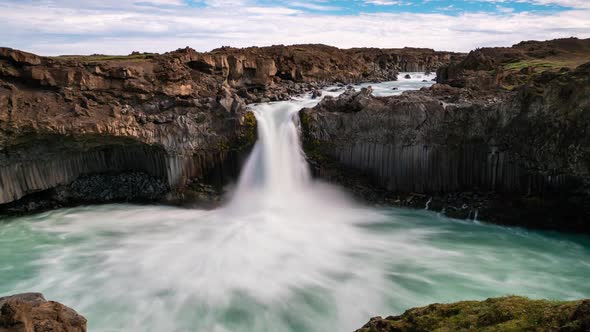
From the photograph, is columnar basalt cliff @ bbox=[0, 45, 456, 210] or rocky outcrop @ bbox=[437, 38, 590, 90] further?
rocky outcrop @ bbox=[437, 38, 590, 90]

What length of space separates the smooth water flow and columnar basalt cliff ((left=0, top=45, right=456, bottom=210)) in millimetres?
1361

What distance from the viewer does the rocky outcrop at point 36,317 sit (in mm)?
6301

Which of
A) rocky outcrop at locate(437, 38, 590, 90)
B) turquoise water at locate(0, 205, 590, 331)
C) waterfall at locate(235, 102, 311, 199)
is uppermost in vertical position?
rocky outcrop at locate(437, 38, 590, 90)

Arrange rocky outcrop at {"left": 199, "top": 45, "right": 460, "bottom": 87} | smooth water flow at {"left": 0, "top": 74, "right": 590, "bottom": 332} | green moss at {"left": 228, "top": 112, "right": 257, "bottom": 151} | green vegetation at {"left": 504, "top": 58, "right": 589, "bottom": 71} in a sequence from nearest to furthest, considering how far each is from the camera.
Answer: smooth water flow at {"left": 0, "top": 74, "right": 590, "bottom": 332} → green moss at {"left": 228, "top": 112, "right": 257, "bottom": 151} → green vegetation at {"left": 504, "top": 58, "right": 589, "bottom": 71} → rocky outcrop at {"left": 199, "top": 45, "right": 460, "bottom": 87}

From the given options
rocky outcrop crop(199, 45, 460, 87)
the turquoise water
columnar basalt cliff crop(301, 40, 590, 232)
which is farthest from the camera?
rocky outcrop crop(199, 45, 460, 87)

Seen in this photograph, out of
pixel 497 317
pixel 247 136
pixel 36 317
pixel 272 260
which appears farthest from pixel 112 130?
pixel 497 317

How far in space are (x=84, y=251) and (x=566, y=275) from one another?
17975 millimetres

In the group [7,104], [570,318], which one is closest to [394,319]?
[570,318]

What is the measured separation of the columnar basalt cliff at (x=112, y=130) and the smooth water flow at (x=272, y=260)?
1.36m

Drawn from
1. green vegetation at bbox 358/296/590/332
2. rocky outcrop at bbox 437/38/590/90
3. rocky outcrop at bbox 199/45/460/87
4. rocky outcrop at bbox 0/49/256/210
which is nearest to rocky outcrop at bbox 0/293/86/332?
green vegetation at bbox 358/296/590/332

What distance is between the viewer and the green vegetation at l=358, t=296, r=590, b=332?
5430 millimetres

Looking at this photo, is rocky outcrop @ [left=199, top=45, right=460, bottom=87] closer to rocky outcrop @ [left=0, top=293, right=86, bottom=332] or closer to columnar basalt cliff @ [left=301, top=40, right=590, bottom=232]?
columnar basalt cliff @ [left=301, top=40, right=590, bottom=232]

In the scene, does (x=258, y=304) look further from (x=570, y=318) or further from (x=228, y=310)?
(x=570, y=318)

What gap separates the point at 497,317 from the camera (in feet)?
21.3
